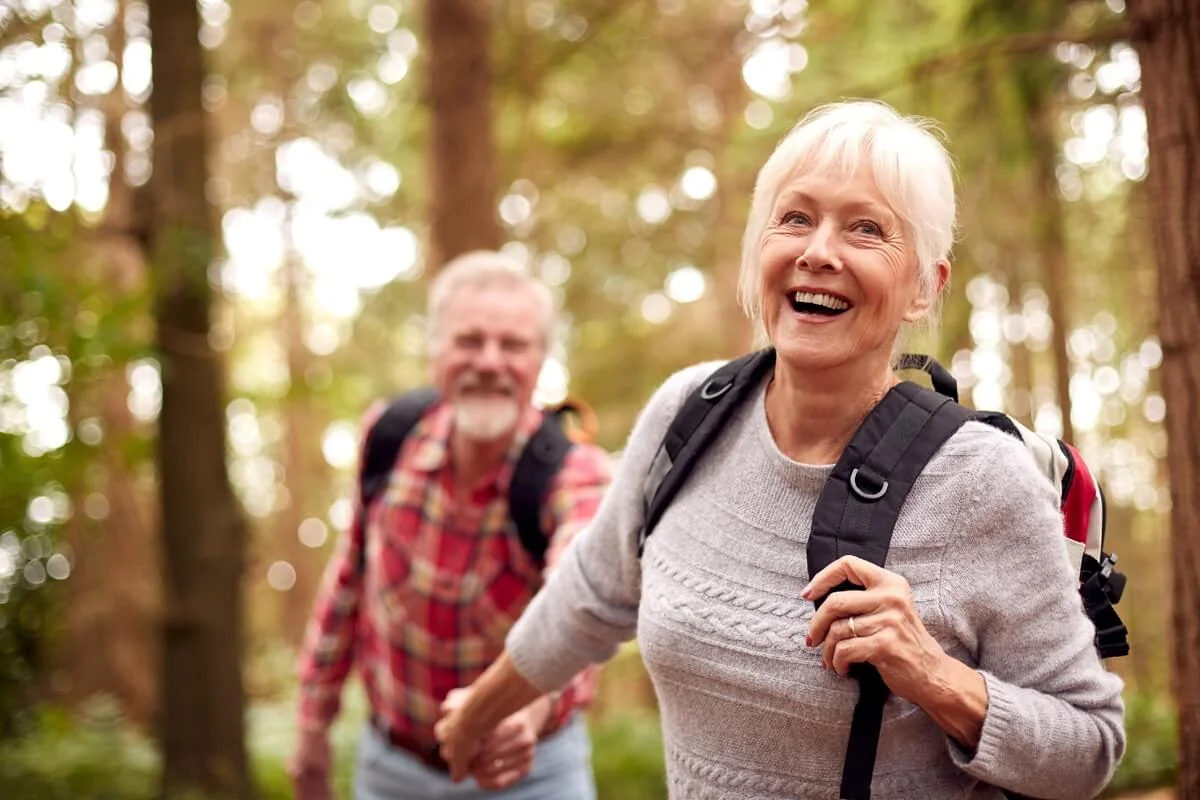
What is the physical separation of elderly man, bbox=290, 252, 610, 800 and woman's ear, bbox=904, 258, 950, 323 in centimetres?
127

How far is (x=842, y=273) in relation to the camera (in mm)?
1976

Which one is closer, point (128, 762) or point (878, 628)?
point (878, 628)

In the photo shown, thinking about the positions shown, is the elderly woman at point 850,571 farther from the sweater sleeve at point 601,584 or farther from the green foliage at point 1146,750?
the green foliage at point 1146,750

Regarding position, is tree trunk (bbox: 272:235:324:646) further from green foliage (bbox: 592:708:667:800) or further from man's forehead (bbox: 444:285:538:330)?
man's forehead (bbox: 444:285:538:330)

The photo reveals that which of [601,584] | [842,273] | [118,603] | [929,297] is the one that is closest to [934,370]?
[929,297]

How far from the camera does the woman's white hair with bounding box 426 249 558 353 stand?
139 inches

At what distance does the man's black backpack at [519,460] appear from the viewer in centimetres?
324

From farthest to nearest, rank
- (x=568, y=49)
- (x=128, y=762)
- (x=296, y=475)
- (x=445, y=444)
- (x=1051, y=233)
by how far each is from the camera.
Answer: (x=296, y=475)
(x=568, y=49)
(x=128, y=762)
(x=1051, y=233)
(x=445, y=444)

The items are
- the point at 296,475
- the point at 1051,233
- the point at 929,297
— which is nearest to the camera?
the point at 929,297

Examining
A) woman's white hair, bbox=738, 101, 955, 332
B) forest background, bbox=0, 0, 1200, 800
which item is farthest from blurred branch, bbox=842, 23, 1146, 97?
woman's white hair, bbox=738, 101, 955, 332

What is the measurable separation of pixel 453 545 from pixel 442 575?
0.10 meters

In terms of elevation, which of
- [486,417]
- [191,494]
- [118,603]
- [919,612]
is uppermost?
[486,417]

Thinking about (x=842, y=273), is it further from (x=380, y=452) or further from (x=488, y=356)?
(x=380, y=452)

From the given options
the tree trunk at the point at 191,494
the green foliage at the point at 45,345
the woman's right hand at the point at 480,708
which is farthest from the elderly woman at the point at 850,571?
the tree trunk at the point at 191,494
